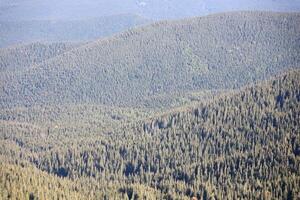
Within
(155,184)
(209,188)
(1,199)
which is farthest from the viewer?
(155,184)

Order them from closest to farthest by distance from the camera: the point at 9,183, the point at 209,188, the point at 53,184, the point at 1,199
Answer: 1. the point at 1,199
2. the point at 9,183
3. the point at 53,184
4. the point at 209,188

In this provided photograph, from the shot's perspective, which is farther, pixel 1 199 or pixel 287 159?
pixel 287 159

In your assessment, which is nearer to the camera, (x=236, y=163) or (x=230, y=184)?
(x=230, y=184)

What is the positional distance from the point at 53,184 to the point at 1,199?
105 feet

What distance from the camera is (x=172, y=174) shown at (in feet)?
647

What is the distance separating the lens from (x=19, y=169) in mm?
173125

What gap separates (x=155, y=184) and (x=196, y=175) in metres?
13.7

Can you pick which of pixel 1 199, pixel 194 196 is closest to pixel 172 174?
pixel 194 196

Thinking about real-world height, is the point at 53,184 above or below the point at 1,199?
below

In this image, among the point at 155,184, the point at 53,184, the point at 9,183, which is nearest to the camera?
the point at 9,183

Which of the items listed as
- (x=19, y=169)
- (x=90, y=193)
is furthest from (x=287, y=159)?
(x=19, y=169)

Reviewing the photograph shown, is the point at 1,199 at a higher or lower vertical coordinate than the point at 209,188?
higher

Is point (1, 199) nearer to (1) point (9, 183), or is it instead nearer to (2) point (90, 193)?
(1) point (9, 183)

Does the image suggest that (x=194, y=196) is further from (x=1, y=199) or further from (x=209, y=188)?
(x=1, y=199)
